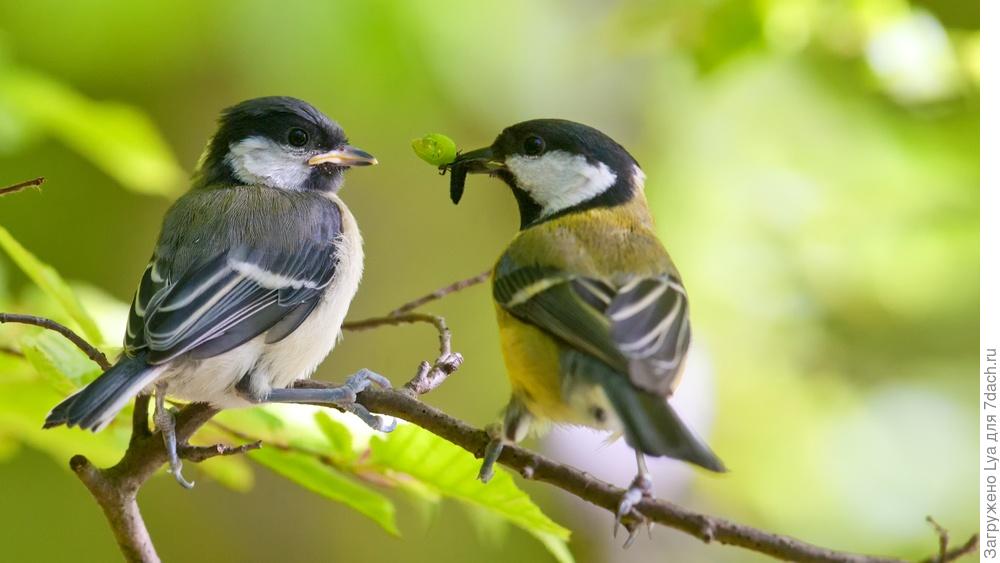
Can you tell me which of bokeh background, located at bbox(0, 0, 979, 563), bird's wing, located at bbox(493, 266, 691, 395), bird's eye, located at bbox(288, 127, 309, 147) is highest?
bird's eye, located at bbox(288, 127, 309, 147)

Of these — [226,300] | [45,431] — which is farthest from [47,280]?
[45,431]

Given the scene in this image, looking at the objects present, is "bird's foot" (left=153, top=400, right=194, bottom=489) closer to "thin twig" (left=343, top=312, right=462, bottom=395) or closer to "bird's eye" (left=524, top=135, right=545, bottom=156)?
"thin twig" (left=343, top=312, right=462, bottom=395)

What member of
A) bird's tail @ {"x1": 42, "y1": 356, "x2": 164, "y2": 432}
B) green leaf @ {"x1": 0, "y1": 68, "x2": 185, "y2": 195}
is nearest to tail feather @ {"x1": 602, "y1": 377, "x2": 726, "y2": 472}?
bird's tail @ {"x1": 42, "y1": 356, "x2": 164, "y2": 432}

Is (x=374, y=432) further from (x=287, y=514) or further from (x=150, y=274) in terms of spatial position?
(x=287, y=514)

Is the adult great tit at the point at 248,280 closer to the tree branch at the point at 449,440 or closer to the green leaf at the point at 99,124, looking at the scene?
the tree branch at the point at 449,440

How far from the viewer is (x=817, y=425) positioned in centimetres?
333

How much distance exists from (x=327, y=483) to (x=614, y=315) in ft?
1.53

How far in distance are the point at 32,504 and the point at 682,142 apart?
2.44 m

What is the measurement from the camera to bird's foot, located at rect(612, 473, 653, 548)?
1180 millimetres

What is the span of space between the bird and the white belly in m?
0.30

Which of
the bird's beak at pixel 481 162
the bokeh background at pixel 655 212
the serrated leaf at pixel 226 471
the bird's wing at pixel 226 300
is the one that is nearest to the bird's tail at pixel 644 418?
the bird's beak at pixel 481 162

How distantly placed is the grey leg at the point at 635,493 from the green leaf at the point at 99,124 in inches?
49.7

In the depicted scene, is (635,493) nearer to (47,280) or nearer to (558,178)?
(558,178)

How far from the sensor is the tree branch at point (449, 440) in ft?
3.77
